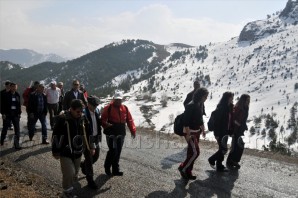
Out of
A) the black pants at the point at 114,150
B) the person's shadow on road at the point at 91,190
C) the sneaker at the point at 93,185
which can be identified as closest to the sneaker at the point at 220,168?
the black pants at the point at 114,150

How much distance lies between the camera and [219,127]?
31.2 feet

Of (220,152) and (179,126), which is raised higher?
(179,126)

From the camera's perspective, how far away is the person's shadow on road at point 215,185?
7.53 m

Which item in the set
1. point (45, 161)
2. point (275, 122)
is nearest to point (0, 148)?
point (45, 161)

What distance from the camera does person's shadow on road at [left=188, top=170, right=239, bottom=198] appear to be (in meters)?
7.53

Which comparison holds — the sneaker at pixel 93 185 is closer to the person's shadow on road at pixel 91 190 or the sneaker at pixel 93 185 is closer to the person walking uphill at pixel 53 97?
the person's shadow on road at pixel 91 190

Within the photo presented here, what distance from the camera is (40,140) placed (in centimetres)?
1326

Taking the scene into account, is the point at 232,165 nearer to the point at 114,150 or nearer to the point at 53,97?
the point at 114,150

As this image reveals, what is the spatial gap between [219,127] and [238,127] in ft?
2.06

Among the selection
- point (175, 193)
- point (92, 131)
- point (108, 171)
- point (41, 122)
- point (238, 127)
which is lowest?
point (175, 193)

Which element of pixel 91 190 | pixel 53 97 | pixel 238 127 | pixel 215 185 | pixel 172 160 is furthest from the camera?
pixel 53 97

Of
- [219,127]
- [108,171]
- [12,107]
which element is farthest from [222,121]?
[12,107]

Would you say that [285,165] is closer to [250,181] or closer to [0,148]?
[250,181]

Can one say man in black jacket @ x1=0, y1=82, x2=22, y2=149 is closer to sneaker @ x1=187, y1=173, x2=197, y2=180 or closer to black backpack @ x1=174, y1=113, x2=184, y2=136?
black backpack @ x1=174, y1=113, x2=184, y2=136
